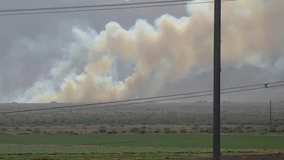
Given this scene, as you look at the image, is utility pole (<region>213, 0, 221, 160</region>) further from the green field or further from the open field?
the open field

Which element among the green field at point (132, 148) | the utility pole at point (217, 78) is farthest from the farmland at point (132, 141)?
the utility pole at point (217, 78)

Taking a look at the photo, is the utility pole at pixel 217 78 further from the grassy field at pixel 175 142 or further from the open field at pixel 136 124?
the open field at pixel 136 124

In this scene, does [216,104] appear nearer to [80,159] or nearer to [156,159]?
[156,159]

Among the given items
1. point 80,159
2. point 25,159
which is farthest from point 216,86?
point 25,159

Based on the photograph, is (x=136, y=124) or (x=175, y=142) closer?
(x=175, y=142)

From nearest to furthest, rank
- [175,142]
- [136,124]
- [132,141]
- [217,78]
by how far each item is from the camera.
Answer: [217,78] < [175,142] < [132,141] < [136,124]

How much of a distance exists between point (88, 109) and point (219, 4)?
605ft

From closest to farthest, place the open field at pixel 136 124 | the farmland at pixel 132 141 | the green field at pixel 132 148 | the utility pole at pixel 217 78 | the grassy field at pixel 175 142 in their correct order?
the utility pole at pixel 217 78, the green field at pixel 132 148, the farmland at pixel 132 141, the grassy field at pixel 175 142, the open field at pixel 136 124

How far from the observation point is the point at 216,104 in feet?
50.2

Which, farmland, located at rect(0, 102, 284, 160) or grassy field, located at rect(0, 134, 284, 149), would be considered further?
grassy field, located at rect(0, 134, 284, 149)

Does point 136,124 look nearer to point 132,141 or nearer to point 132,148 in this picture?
point 132,141

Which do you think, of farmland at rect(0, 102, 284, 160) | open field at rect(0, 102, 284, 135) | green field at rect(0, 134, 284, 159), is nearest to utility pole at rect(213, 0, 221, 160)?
farmland at rect(0, 102, 284, 160)

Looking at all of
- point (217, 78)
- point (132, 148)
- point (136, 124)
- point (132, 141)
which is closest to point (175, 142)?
point (132, 141)

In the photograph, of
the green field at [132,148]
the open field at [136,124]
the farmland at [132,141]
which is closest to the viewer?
the green field at [132,148]
